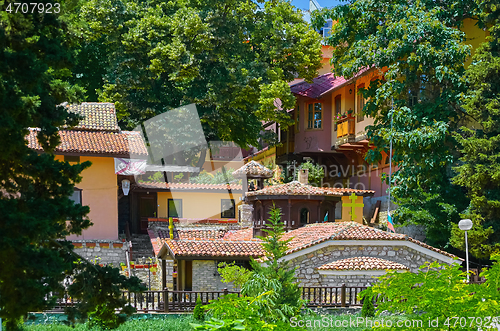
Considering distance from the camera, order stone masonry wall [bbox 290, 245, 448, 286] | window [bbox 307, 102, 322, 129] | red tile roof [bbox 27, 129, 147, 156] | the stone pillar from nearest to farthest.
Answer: stone masonry wall [bbox 290, 245, 448, 286]
red tile roof [bbox 27, 129, 147, 156]
the stone pillar
window [bbox 307, 102, 322, 129]

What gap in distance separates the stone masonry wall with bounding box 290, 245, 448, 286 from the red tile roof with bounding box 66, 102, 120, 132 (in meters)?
9.33

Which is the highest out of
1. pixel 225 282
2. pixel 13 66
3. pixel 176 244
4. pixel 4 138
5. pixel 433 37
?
pixel 433 37

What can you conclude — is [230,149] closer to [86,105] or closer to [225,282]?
[86,105]

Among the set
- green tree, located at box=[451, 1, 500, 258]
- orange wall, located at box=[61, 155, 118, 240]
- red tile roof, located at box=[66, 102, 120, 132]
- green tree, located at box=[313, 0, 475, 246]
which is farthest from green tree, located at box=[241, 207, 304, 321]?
red tile roof, located at box=[66, 102, 120, 132]

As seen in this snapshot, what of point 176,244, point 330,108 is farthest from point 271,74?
point 176,244

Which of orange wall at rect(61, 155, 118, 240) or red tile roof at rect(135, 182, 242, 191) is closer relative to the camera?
orange wall at rect(61, 155, 118, 240)

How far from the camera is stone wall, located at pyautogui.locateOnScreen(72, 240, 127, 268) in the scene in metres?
22.4

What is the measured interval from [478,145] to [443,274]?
1074cm

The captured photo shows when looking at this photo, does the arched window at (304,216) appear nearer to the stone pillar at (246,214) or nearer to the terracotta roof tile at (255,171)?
the terracotta roof tile at (255,171)

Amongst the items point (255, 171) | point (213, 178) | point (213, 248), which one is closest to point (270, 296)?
point (213, 248)

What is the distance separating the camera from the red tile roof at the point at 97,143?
21.7 metres

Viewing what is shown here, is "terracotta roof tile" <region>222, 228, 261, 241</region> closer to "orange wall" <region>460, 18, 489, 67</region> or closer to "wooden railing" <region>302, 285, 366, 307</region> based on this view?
"wooden railing" <region>302, 285, 366, 307</region>

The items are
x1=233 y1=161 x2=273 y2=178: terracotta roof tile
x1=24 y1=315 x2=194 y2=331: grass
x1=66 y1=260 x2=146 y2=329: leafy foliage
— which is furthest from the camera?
x1=233 y1=161 x2=273 y2=178: terracotta roof tile

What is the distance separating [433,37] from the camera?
841 inches
